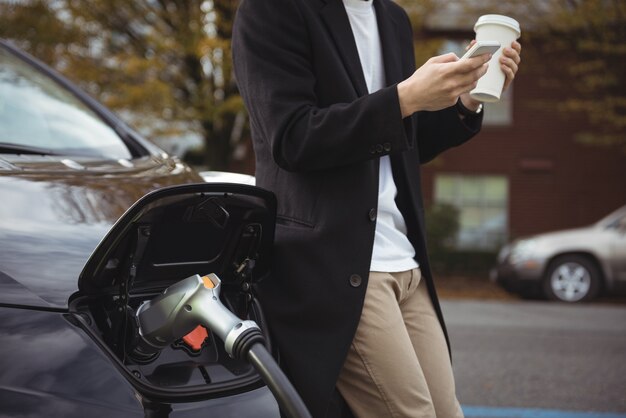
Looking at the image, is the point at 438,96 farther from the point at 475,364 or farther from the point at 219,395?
the point at 475,364

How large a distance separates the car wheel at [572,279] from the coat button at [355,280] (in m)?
10.2

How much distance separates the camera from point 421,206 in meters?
1.99

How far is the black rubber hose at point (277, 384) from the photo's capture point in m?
1.35

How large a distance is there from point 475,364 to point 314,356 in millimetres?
4130

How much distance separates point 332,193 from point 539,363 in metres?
4.47

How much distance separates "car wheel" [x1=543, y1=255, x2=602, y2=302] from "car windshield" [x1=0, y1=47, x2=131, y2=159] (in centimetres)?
970

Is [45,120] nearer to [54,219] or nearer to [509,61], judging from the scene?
[54,219]

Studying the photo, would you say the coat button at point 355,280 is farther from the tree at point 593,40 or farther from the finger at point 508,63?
the tree at point 593,40

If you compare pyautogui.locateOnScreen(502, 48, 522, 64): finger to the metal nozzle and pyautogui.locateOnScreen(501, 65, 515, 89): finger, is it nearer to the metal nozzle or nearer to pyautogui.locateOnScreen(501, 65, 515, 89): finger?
pyautogui.locateOnScreen(501, 65, 515, 89): finger

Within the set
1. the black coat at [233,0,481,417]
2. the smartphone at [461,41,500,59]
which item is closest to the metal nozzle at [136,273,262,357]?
the black coat at [233,0,481,417]

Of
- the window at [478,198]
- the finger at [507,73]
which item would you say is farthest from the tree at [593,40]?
the finger at [507,73]

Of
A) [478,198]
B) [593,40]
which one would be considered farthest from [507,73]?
[478,198]

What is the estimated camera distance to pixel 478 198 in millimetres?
19250

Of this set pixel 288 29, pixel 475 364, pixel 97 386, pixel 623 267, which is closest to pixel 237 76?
pixel 288 29
